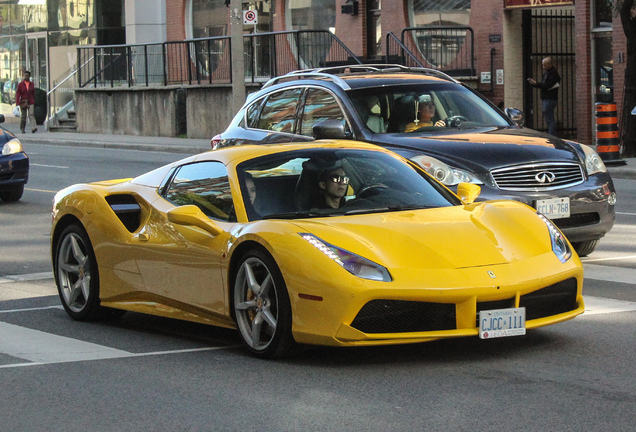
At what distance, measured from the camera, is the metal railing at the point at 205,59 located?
32.5 metres

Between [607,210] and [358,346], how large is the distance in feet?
14.2

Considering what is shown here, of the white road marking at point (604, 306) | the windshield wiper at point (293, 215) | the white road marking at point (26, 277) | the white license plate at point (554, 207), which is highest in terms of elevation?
the windshield wiper at point (293, 215)

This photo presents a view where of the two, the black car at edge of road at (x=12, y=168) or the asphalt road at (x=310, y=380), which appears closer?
the asphalt road at (x=310, y=380)

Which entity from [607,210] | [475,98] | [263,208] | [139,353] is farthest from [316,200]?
[475,98]

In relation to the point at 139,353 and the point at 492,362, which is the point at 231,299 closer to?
the point at 139,353

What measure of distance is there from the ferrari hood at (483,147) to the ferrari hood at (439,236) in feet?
9.64

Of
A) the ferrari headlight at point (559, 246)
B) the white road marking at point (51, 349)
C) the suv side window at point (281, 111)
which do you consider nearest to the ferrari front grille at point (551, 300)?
the ferrari headlight at point (559, 246)

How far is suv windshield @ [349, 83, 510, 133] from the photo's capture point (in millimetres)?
11766

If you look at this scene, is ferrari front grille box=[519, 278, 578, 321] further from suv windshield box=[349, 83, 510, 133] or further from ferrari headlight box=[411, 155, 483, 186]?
suv windshield box=[349, 83, 510, 133]

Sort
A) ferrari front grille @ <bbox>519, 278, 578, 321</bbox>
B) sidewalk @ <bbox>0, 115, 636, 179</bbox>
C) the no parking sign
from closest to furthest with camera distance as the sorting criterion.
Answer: ferrari front grille @ <bbox>519, 278, 578, 321</bbox>, the no parking sign, sidewalk @ <bbox>0, 115, 636, 179</bbox>

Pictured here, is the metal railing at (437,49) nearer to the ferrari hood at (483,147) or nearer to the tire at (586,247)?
the ferrari hood at (483,147)

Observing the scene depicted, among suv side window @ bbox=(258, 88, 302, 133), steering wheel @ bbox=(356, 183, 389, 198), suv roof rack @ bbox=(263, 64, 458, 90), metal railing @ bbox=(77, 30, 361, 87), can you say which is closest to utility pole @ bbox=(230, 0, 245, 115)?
metal railing @ bbox=(77, 30, 361, 87)

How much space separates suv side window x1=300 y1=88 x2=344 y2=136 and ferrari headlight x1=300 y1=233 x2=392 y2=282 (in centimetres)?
544

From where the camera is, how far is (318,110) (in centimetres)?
1220
